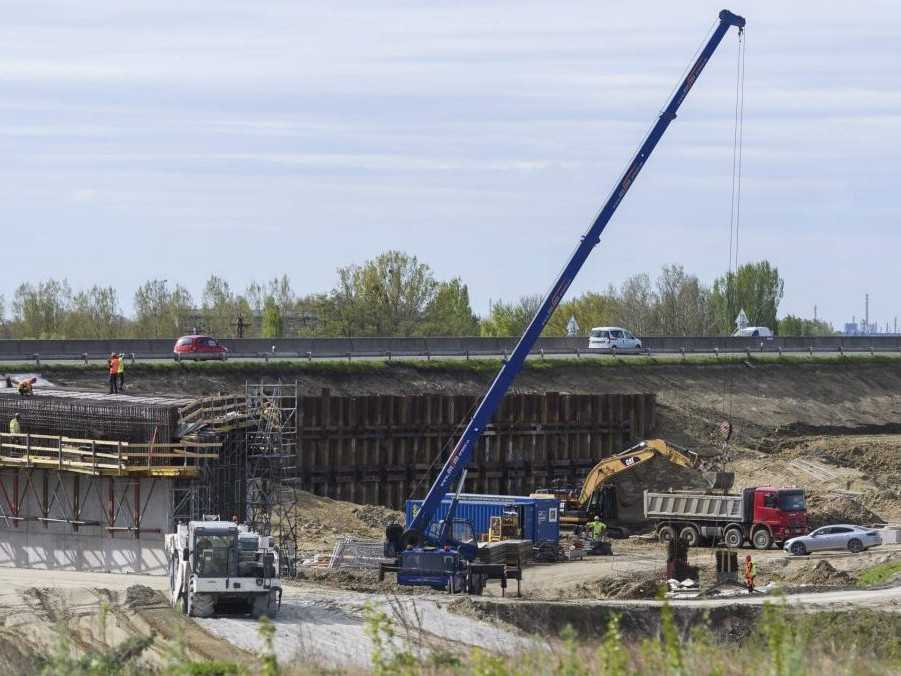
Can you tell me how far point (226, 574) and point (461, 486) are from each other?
514 inches

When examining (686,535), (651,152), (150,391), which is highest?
(651,152)

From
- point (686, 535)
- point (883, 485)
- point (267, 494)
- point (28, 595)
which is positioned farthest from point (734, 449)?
point (28, 595)

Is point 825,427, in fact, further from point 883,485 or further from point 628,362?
point 883,485

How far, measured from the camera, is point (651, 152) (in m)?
46.3

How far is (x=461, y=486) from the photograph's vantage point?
43.9m

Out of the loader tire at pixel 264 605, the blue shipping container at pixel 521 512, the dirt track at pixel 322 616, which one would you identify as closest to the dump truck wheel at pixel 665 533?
the blue shipping container at pixel 521 512

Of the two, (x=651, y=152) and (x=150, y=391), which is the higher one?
(x=651, y=152)

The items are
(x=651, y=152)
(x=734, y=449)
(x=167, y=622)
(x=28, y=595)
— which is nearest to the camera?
(x=167, y=622)

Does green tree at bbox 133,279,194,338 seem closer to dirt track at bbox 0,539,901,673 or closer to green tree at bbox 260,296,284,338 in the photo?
green tree at bbox 260,296,284,338

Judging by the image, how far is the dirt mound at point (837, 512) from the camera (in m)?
54.1

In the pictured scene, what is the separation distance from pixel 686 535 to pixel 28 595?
23667mm

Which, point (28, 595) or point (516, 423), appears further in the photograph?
point (516, 423)

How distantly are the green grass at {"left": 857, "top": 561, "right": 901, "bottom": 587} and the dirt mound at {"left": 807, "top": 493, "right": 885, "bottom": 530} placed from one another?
30.7ft

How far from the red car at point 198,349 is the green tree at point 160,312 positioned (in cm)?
4271
